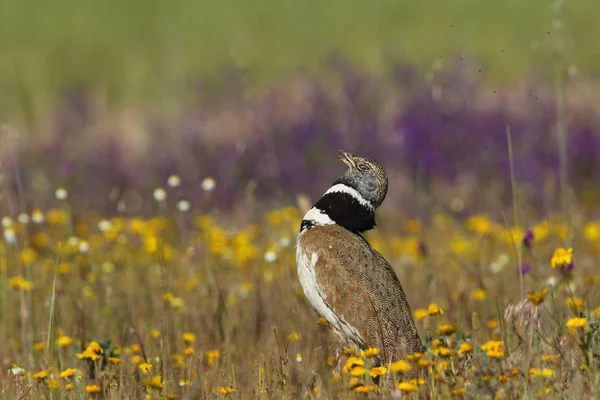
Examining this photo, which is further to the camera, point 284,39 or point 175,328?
point 284,39

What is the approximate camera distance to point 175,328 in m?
5.77

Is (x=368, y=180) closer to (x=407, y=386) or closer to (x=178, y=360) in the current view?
(x=178, y=360)

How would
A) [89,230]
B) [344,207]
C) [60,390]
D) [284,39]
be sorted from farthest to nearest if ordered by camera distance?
[284,39] < [89,230] < [344,207] < [60,390]

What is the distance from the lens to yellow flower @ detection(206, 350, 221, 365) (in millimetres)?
5111

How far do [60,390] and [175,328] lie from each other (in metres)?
1.62

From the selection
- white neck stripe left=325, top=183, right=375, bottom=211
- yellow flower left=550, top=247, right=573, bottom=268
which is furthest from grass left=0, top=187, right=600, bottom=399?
white neck stripe left=325, top=183, right=375, bottom=211

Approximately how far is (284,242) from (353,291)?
1.55 metres

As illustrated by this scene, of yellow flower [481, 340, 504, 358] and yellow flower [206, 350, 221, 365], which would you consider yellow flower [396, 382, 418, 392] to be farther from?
yellow flower [206, 350, 221, 365]

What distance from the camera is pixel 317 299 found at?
4.76 m

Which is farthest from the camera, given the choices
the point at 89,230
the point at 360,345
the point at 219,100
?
the point at 219,100

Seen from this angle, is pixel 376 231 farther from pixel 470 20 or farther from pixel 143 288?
pixel 470 20

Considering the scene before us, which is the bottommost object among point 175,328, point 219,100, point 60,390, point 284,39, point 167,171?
point 60,390

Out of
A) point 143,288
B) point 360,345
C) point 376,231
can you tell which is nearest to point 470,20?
point 376,231

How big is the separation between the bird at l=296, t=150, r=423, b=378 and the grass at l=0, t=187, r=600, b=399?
0.12 meters
